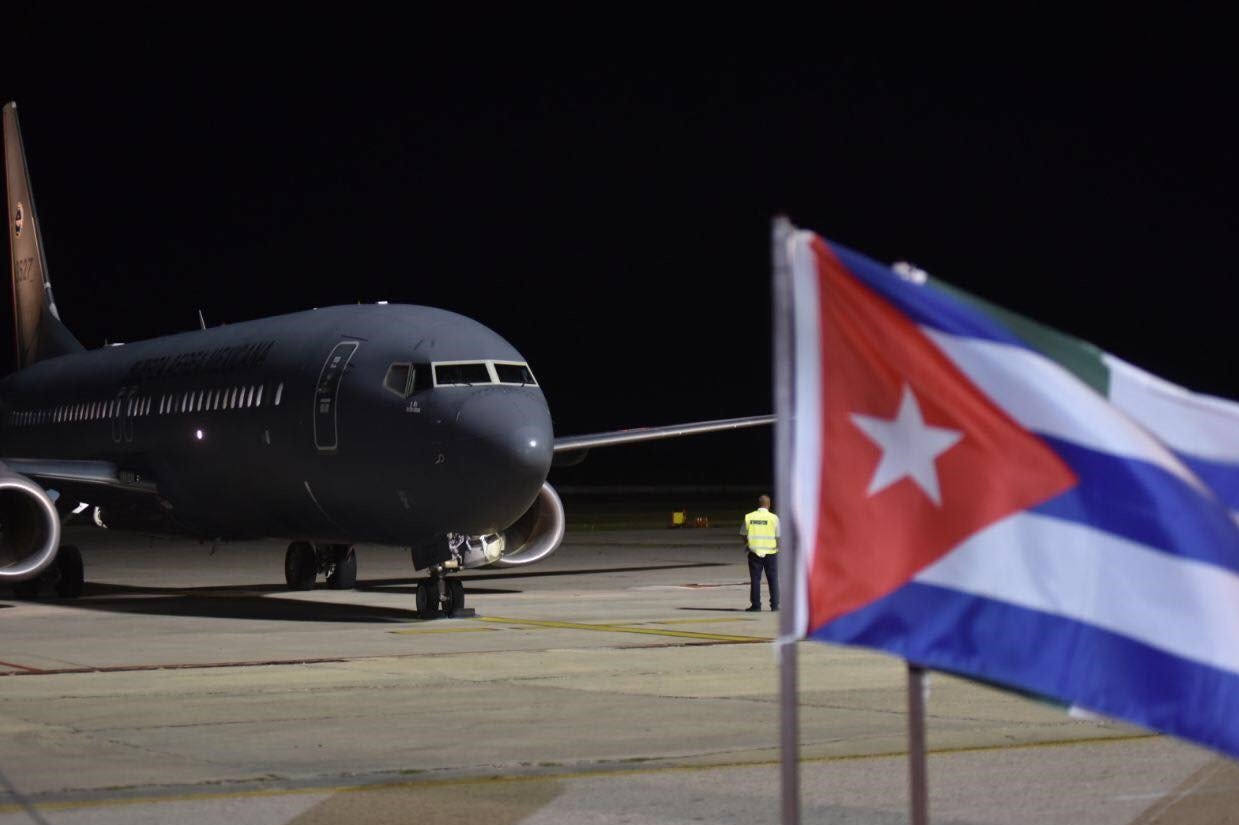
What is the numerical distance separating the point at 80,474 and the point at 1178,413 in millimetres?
23244

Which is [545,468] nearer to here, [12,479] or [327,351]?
[327,351]

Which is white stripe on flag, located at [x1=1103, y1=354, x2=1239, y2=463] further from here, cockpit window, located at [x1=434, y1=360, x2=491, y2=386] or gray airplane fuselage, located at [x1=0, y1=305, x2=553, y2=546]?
cockpit window, located at [x1=434, y1=360, x2=491, y2=386]

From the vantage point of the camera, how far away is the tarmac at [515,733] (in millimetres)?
8859

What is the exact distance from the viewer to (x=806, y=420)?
549cm

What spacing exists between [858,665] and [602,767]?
555 cm

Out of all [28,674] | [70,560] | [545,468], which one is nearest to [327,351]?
[545,468]

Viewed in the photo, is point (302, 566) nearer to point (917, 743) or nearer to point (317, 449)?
point (317, 449)

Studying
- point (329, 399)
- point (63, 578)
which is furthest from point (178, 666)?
point (63, 578)

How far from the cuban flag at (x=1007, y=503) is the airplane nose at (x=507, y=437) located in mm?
14352

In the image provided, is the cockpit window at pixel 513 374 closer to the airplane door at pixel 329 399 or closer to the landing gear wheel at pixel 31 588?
the airplane door at pixel 329 399

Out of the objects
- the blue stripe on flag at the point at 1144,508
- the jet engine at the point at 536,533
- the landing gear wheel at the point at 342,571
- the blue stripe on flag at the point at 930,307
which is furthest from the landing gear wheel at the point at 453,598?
the blue stripe on flag at the point at 1144,508

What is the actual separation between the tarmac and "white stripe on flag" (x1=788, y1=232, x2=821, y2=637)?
94 centimetres

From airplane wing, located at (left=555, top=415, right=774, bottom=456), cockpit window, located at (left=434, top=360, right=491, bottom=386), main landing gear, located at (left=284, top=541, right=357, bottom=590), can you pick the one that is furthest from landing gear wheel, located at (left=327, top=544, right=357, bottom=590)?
cockpit window, located at (left=434, top=360, right=491, bottom=386)

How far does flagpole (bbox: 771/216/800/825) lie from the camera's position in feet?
17.5
